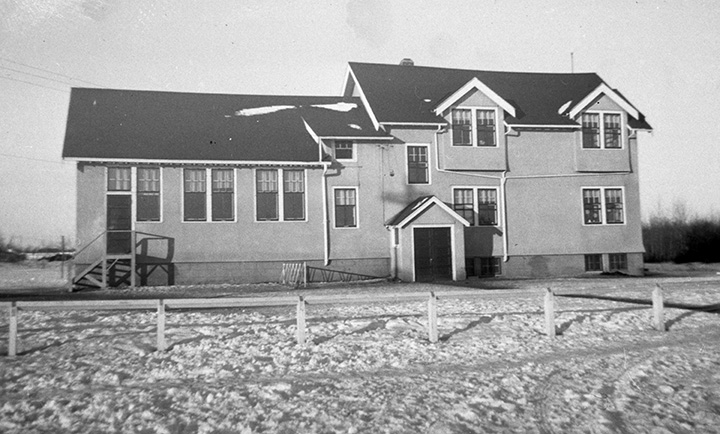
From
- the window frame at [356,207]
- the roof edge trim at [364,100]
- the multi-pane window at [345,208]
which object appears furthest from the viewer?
the roof edge trim at [364,100]

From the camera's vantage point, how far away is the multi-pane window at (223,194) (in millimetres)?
26781

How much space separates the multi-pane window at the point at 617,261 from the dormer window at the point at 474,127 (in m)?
8.13

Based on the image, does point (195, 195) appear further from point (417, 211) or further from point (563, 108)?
→ point (563, 108)

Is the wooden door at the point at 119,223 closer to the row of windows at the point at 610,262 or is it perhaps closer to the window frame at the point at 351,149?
the window frame at the point at 351,149

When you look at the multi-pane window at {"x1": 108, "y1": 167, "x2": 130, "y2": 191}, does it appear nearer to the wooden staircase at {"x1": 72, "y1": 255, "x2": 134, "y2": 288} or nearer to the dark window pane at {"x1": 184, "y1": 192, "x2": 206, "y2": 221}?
the dark window pane at {"x1": 184, "y1": 192, "x2": 206, "y2": 221}

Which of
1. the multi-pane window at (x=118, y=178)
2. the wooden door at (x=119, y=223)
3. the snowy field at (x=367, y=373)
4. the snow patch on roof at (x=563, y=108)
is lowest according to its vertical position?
the snowy field at (x=367, y=373)

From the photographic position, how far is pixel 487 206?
29.7 metres

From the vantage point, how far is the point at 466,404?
8.49m

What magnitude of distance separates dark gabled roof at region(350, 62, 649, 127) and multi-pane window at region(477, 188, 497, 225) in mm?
3377

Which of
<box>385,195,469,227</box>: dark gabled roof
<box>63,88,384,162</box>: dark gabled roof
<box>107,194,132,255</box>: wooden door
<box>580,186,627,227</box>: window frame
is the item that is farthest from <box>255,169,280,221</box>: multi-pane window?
<box>580,186,627,227</box>: window frame

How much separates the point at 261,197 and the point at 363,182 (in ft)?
14.8

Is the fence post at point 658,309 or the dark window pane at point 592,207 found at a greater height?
the dark window pane at point 592,207

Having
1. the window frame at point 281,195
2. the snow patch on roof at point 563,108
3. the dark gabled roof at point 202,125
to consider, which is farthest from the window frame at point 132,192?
the snow patch on roof at point 563,108

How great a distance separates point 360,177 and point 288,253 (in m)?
4.60
